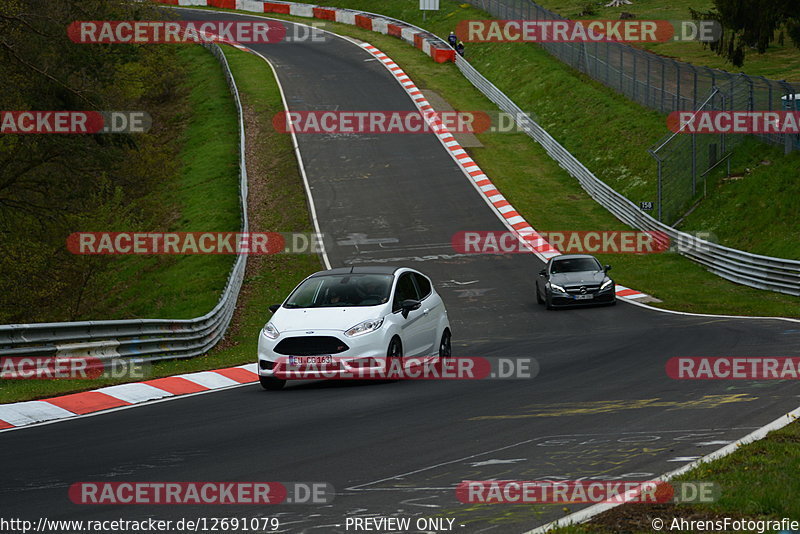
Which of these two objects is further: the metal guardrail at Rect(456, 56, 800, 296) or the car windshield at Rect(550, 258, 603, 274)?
the metal guardrail at Rect(456, 56, 800, 296)

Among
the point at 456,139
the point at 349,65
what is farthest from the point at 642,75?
the point at 349,65

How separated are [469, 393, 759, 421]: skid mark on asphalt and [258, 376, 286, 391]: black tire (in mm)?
4016

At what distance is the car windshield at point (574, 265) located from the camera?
28.4 meters

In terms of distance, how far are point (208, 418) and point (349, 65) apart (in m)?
55.9

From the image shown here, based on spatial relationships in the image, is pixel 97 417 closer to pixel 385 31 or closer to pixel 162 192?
pixel 162 192

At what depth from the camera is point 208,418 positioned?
1193cm

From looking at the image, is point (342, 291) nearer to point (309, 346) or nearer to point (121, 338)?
point (309, 346)
